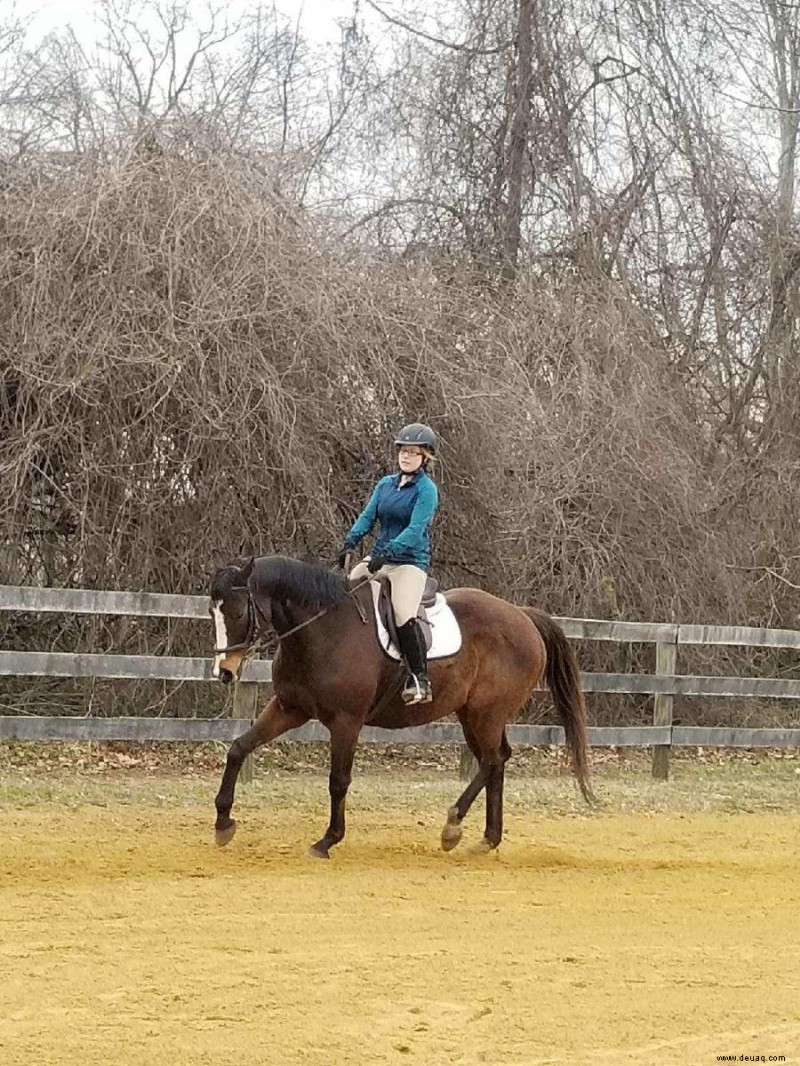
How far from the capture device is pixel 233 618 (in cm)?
879

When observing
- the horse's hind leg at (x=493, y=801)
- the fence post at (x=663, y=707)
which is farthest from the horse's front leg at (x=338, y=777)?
the fence post at (x=663, y=707)

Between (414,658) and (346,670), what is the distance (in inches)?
18.2

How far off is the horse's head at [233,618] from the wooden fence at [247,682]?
2.93m

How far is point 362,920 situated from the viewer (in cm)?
714

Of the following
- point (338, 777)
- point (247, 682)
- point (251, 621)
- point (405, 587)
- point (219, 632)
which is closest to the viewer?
point (219, 632)

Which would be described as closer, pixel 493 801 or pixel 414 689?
pixel 414 689

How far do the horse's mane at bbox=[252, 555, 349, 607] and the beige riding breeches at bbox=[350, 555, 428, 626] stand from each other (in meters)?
0.29

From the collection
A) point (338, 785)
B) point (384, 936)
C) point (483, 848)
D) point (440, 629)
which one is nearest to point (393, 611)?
point (440, 629)

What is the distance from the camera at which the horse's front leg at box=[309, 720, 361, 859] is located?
9.12m

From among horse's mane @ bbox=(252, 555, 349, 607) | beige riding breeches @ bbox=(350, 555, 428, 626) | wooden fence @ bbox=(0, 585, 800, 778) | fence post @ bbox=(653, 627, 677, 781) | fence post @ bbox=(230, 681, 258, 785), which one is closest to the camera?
horse's mane @ bbox=(252, 555, 349, 607)

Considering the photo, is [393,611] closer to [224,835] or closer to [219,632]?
[219,632]

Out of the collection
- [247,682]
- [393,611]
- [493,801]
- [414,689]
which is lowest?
[493,801]

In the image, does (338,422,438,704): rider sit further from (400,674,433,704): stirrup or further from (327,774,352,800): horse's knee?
(327,774,352,800): horse's knee

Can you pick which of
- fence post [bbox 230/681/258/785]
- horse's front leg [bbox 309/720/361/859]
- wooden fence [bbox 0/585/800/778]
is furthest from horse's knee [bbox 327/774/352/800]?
fence post [bbox 230/681/258/785]
